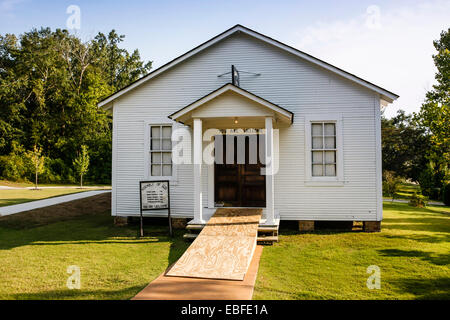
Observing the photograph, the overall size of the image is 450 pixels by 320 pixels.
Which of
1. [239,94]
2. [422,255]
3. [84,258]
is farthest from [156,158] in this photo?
[422,255]

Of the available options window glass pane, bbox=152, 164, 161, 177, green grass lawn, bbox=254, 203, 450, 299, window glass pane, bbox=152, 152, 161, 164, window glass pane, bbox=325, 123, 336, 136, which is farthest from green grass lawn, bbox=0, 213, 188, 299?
window glass pane, bbox=325, 123, 336, 136

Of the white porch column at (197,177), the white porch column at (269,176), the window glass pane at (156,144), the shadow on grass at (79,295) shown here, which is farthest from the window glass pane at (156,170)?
the shadow on grass at (79,295)

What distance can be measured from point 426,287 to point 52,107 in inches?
1585

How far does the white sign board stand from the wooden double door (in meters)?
1.79

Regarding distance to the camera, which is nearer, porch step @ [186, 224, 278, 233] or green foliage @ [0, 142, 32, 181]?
porch step @ [186, 224, 278, 233]

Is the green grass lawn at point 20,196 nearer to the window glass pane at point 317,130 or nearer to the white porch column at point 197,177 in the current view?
the white porch column at point 197,177

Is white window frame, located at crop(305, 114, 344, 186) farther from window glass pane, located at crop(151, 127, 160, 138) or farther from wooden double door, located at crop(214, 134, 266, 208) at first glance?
window glass pane, located at crop(151, 127, 160, 138)

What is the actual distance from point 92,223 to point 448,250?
33.6 ft

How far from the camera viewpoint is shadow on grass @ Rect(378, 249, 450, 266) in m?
6.80

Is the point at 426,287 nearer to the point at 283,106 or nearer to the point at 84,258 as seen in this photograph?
the point at 283,106

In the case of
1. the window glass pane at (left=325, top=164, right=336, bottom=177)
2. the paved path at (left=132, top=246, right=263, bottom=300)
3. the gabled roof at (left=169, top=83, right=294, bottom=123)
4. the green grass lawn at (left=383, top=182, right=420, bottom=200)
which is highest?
the gabled roof at (left=169, top=83, right=294, bottom=123)

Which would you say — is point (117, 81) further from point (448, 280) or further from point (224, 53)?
point (448, 280)

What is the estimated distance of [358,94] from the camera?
9.80 m

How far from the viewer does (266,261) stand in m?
6.79
